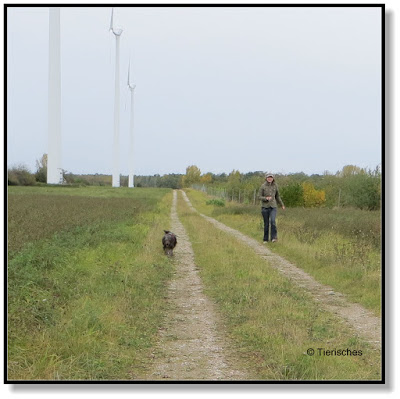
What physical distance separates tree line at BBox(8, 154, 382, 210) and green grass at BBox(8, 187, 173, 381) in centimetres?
121

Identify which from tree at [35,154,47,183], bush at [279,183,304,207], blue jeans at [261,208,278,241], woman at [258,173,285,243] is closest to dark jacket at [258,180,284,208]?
woman at [258,173,285,243]

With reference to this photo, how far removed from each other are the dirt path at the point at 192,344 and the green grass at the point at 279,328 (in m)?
0.17

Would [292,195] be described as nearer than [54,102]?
No

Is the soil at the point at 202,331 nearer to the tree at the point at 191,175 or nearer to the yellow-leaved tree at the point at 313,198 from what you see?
the tree at the point at 191,175

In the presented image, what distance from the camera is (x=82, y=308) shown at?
17.3 ft

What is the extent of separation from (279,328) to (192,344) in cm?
94

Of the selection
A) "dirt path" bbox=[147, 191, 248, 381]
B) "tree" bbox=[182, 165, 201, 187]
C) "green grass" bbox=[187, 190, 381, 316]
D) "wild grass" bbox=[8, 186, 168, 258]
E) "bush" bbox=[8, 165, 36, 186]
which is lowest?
"dirt path" bbox=[147, 191, 248, 381]

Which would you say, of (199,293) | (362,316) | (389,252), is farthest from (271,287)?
(389,252)

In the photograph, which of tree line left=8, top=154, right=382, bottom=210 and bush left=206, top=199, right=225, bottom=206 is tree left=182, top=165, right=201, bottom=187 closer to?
tree line left=8, top=154, right=382, bottom=210

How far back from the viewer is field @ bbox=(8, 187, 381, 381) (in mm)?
3998

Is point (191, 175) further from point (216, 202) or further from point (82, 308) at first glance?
point (216, 202)

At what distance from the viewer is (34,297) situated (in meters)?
5.53

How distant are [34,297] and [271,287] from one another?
3420 millimetres

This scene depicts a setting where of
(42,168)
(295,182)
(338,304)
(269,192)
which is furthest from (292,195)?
(42,168)
